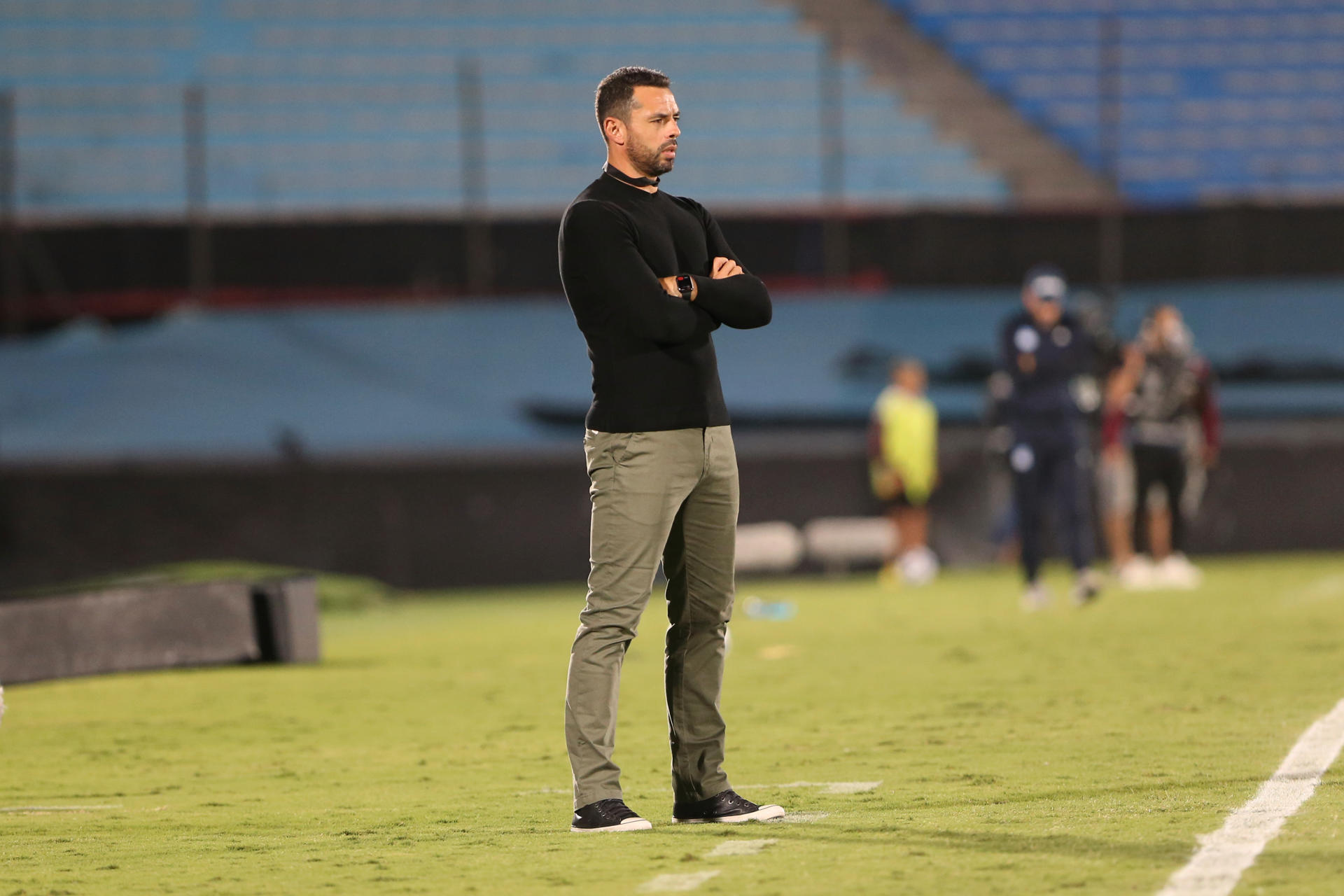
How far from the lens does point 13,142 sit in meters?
19.4

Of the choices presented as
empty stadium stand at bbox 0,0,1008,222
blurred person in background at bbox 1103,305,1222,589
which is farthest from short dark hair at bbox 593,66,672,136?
empty stadium stand at bbox 0,0,1008,222

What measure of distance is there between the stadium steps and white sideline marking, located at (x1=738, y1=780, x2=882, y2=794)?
15.3 metres

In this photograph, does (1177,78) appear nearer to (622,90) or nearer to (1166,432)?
(1166,432)

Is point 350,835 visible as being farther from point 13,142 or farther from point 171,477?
point 13,142

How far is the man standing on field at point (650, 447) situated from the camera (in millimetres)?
5305

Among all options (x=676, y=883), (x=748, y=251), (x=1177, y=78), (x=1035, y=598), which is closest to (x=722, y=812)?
(x=676, y=883)

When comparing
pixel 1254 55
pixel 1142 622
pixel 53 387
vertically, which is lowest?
pixel 1142 622

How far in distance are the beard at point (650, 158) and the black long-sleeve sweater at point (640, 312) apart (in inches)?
2.9

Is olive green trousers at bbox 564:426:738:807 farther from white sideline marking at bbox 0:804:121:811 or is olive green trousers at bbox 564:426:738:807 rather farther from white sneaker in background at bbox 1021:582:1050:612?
white sneaker in background at bbox 1021:582:1050:612

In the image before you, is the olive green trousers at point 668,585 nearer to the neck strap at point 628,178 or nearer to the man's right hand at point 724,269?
the man's right hand at point 724,269

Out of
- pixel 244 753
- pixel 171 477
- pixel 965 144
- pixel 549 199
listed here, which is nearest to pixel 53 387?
pixel 171 477

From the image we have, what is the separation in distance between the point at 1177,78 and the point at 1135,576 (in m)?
8.86

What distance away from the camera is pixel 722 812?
5457 mm

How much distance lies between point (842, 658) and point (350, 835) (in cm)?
536
